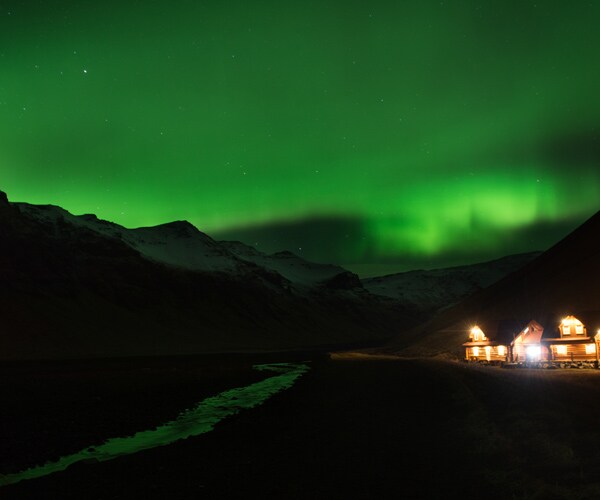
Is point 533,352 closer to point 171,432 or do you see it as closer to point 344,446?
point 171,432

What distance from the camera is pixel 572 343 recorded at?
2457 inches

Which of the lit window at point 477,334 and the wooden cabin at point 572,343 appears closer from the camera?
the wooden cabin at point 572,343

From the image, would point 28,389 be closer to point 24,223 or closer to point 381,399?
point 381,399

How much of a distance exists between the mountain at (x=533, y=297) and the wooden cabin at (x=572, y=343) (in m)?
17.3

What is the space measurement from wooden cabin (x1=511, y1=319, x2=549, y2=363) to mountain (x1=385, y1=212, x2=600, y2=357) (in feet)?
45.3

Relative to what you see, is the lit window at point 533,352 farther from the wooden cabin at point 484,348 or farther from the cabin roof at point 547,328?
the wooden cabin at point 484,348

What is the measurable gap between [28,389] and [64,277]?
126 meters

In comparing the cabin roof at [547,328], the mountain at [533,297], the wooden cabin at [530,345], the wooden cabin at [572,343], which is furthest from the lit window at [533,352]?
the mountain at [533,297]

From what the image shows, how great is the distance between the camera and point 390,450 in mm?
20141

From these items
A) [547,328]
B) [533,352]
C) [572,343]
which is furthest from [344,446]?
[533,352]

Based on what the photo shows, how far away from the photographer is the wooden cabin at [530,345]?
6606cm

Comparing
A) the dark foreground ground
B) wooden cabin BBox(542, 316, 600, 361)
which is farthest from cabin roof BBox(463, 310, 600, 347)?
the dark foreground ground

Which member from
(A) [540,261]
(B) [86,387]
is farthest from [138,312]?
(B) [86,387]

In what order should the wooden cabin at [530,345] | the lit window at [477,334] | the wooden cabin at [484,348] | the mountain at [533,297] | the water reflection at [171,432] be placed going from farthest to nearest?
1. the mountain at [533,297]
2. the lit window at [477,334]
3. the wooden cabin at [484,348]
4. the wooden cabin at [530,345]
5. the water reflection at [171,432]
